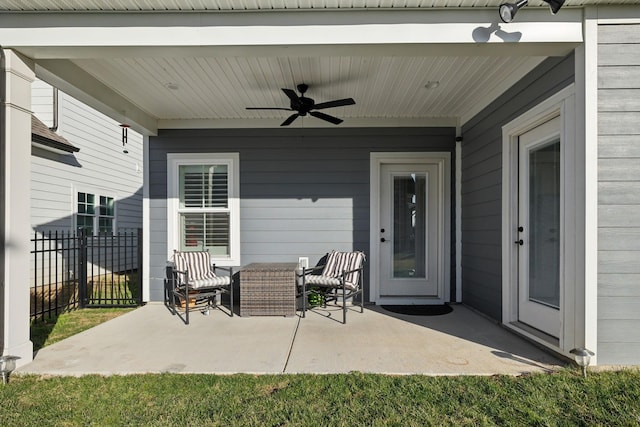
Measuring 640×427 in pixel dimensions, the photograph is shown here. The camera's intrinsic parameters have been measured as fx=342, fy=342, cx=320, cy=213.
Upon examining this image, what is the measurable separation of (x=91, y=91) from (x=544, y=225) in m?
4.74

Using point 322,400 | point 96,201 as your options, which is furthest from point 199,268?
point 96,201

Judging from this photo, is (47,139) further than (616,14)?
Yes

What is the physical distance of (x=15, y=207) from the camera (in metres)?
2.66

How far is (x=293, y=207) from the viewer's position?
502 centimetres

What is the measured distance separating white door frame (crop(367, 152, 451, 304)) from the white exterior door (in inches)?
53.3

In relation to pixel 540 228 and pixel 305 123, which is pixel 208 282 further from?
pixel 540 228

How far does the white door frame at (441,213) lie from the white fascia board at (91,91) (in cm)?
324

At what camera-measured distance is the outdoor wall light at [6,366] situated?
7.95 feet

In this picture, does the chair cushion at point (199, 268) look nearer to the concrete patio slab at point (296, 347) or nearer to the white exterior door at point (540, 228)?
the concrete patio slab at point (296, 347)

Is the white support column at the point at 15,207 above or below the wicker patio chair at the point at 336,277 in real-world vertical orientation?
above

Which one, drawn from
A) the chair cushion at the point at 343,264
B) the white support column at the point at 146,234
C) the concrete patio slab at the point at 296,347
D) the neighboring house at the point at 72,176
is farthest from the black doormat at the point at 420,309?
the neighboring house at the point at 72,176

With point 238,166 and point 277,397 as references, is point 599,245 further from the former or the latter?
point 238,166

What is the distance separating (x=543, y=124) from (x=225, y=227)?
13.4ft

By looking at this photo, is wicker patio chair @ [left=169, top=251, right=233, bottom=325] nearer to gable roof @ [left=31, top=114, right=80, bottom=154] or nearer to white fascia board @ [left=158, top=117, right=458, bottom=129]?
white fascia board @ [left=158, top=117, right=458, bottom=129]
